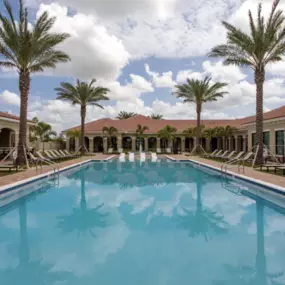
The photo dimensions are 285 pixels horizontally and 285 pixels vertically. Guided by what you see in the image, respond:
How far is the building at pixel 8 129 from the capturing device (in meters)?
23.1

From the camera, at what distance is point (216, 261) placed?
496 cm

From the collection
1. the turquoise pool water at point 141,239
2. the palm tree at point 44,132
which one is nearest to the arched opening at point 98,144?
the palm tree at point 44,132

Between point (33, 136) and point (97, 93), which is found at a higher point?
point (97, 93)

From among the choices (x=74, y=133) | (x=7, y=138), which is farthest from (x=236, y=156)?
(x=74, y=133)

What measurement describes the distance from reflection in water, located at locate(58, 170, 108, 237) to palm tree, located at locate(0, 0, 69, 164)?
1088cm

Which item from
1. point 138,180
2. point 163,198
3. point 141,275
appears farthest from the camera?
point 138,180

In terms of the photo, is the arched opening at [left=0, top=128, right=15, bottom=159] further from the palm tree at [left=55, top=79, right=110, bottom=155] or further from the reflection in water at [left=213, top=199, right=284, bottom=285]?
the reflection in water at [left=213, top=199, right=284, bottom=285]

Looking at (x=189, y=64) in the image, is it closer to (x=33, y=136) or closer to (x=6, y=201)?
(x=6, y=201)

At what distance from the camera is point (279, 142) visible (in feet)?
73.1

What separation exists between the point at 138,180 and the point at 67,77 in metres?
20.2

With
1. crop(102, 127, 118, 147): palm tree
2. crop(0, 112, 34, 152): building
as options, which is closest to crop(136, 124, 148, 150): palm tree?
crop(102, 127, 118, 147): palm tree

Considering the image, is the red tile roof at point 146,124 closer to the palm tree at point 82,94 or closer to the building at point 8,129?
the palm tree at point 82,94

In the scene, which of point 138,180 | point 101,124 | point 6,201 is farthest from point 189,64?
point 101,124

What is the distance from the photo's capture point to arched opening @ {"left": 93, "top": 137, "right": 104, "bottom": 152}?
44.3 meters
